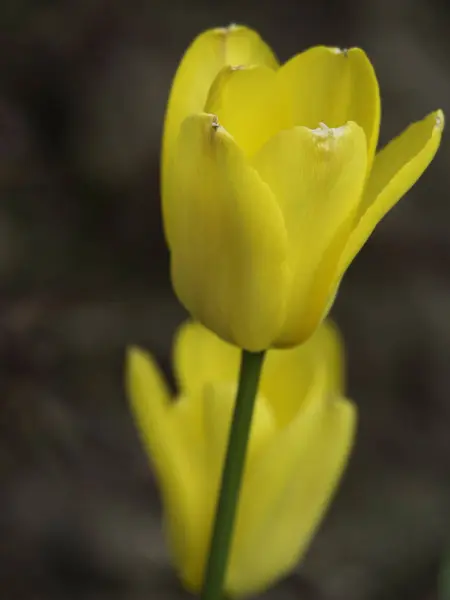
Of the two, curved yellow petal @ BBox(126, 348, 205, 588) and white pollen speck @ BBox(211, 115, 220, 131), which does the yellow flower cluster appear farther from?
curved yellow petal @ BBox(126, 348, 205, 588)

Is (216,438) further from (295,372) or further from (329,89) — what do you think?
(329,89)

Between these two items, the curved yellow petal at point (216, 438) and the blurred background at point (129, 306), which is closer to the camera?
the curved yellow petal at point (216, 438)

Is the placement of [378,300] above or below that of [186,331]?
below

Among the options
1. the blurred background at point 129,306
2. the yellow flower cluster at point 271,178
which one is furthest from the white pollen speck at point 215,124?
the blurred background at point 129,306

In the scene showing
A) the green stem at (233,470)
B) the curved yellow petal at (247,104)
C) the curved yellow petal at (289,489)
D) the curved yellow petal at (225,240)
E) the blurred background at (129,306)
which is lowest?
the blurred background at (129,306)

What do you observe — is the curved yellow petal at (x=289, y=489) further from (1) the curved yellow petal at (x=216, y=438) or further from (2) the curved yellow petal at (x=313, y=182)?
(2) the curved yellow petal at (x=313, y=182)

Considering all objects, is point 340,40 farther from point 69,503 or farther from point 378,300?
point 69,503

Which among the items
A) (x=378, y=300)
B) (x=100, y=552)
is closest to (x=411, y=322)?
(x=378, y=300)

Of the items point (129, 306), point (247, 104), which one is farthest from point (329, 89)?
point (129, 306)
